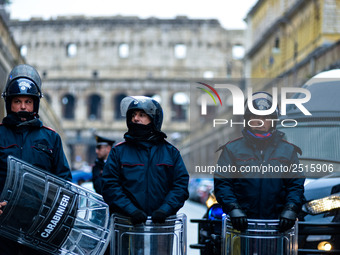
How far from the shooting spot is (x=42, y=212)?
5.66m

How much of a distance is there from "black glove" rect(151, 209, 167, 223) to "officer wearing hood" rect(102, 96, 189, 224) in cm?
11

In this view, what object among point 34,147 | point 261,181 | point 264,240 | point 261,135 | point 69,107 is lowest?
point 264,240

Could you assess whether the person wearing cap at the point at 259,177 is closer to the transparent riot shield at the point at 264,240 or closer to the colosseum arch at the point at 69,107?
the transparent riot shield at the point at 264,240

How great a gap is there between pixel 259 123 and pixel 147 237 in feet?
4.64

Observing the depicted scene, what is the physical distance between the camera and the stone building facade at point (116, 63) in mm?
93125

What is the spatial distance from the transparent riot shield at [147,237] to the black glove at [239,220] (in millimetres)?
417

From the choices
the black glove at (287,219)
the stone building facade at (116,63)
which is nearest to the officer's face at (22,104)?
the black glove at (287,219)

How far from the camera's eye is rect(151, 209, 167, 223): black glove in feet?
18.6

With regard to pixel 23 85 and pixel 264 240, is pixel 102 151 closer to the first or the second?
pixel 23 85

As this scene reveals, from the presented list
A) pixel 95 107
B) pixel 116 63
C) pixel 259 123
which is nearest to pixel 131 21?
pixel 116 63

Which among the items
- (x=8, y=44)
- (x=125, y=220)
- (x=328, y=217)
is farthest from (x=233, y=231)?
(x=8, y=44)

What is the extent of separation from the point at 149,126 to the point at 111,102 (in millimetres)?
87617

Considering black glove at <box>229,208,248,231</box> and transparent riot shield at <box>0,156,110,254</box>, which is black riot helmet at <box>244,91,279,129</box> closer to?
black glove at <box>229,208,248,231</box>

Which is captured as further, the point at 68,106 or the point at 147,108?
the point at 68,106
